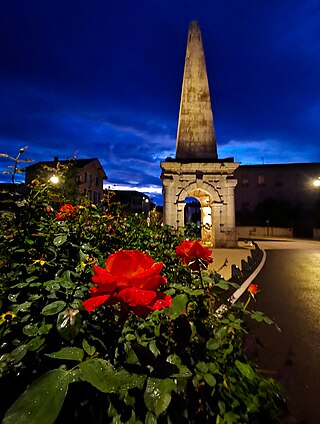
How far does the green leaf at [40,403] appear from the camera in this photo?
55cm

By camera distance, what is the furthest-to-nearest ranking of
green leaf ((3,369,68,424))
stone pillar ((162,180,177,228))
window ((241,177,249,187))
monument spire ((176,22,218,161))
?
window ((241,177,249,187))
monument spire ((176,22,218,161))
stone pillar ((162,180,177,228))
green leaf ((3,369,68,424))

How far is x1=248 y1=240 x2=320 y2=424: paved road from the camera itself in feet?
7.80

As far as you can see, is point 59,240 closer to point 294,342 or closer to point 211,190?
point 294,342

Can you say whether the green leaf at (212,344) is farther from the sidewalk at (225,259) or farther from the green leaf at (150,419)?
the sidewalk at (225,259)

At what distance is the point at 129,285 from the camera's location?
0.86 m

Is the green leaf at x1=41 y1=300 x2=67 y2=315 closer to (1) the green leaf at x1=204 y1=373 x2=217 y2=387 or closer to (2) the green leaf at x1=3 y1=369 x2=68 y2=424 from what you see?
(2) the green leaf at x1=3 y1=369 x2=68 y2=424

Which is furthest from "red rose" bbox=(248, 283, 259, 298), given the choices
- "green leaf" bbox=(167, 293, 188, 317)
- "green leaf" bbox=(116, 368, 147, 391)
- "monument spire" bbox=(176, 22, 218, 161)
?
"monument spire" bbox=(176, 22, 218, 161)

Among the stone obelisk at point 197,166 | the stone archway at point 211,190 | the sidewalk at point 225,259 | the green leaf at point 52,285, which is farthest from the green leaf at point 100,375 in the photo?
the stone archway at point 211,190

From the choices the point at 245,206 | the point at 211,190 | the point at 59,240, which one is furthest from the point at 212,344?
the point at 245,206

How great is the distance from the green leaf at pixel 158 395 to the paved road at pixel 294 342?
68.1 inches

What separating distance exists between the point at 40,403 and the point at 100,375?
0.56ft

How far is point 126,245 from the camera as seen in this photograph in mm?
2459

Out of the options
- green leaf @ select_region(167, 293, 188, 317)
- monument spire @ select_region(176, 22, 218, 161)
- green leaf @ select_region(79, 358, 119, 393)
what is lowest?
green leaf @ select_region(79, 358, 119, 393)

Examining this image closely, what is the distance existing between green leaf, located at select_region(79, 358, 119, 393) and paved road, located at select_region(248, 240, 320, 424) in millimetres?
1921
